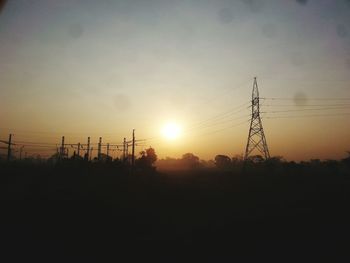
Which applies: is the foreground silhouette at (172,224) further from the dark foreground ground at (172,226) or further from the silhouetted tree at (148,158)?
the silhouetted tree at (148,158)

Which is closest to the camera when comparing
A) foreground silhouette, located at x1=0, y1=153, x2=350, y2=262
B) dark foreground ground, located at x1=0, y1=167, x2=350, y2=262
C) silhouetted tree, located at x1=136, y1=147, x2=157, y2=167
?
dark foreground ground, located at x1=0, y1=167, x2=350, y2=262

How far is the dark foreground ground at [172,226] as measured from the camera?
1056 centimetres

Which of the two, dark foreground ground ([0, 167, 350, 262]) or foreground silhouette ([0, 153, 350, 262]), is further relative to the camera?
foreground silhouette ([0, 153, 350, 262])

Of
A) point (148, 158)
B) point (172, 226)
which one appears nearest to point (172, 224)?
point (172, 226)

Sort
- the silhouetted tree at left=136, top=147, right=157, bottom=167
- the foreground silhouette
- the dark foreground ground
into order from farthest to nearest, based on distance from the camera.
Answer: the silhouetted tree at left=136, top=147, right=157, bottom=167, the foreground silhouette, the dark foreground ground

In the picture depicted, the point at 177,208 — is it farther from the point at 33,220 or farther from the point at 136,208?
the point at 33,220

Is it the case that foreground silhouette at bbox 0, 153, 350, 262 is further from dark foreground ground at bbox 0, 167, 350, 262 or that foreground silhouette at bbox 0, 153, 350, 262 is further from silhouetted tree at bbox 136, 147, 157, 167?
silhouetted tree at bbox 136, 147, 157, 167

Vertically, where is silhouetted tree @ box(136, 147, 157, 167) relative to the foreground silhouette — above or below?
above

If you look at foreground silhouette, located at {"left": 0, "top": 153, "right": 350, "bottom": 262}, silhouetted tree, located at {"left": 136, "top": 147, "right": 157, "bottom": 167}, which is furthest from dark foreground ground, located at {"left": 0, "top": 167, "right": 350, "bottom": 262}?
silhouetted tree, located at {"left": 136, "top": 147, "right": 157, "bottom": 167}

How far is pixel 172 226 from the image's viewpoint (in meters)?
13.9

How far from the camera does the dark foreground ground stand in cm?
1056

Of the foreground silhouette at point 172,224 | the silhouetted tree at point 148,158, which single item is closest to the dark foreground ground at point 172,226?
the foreground silhouette at point 172,224

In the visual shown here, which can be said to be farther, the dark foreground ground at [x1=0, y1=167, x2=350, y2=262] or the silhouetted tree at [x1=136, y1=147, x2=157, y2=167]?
the silhouetted tree at [x1=136, y1=147, x2=157, y2=167]

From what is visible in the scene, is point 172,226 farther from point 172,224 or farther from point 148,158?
point 148,158
